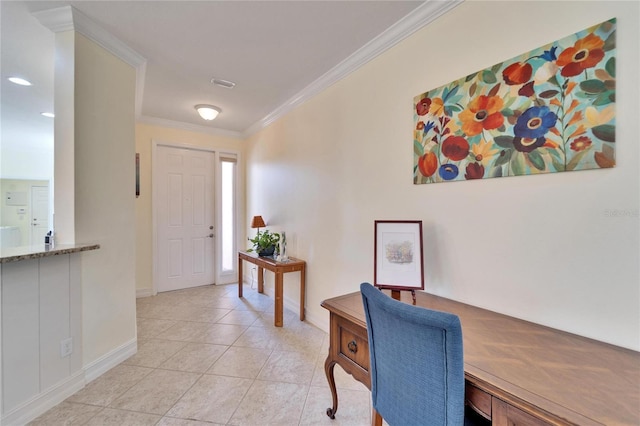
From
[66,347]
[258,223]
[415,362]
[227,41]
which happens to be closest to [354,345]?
[415,362]

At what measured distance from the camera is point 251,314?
10.7ft

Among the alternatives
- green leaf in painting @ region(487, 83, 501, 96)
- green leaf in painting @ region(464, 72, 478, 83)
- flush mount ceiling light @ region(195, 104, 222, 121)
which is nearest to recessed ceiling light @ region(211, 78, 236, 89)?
flush mount ceiling light @ region(195, 104, 222, 121)

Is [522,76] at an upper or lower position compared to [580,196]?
upper

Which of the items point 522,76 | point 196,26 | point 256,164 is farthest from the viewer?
point 256,164

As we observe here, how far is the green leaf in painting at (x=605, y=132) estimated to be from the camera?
3.54 feet

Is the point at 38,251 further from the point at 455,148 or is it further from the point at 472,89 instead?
the point at 472,89

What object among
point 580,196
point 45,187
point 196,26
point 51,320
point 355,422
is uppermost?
point 196,26

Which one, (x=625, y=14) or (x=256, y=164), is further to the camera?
(x=256, y=164)

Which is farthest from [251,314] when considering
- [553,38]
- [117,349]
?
[553,38]

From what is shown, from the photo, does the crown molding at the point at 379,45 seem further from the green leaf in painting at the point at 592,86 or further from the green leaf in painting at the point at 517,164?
the green leaf in painting at the point at 517,164

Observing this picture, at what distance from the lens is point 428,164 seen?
1.75 m

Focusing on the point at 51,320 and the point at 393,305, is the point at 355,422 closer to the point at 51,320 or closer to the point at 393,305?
the point at 393,305

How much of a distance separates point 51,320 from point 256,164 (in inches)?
119

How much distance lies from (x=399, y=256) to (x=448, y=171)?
0.60 m
